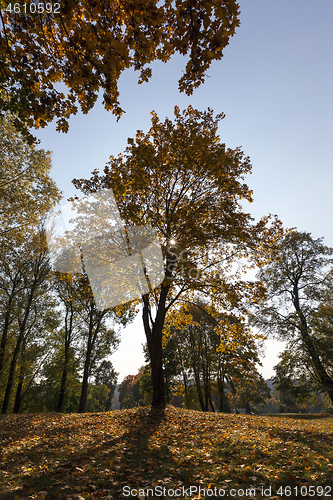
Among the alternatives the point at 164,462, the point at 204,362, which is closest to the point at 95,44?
the point at 164,462

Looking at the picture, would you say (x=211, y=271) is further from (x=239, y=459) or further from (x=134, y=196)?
(x=239, y=459)

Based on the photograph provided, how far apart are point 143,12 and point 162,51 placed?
0.57 metres

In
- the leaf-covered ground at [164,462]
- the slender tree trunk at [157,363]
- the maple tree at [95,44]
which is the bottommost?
the leaf-covered ground at [164,462]

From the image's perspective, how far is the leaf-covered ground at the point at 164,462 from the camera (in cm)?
370

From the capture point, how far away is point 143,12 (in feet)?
11.8

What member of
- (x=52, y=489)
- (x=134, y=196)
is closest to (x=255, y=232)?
(x=134, y=196)

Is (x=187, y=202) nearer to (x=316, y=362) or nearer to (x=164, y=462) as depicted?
(x=164, y=462)

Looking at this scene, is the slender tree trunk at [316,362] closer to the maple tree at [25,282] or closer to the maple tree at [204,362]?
the maple tree at [204,362]

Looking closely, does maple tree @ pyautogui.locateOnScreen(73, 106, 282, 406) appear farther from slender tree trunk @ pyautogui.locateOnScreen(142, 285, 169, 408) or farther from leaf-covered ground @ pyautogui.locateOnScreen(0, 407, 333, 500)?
leaf-covered ground @ pyautogui.locateOnScreen(0, 407, 333, 500)

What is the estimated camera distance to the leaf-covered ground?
370 centimetres

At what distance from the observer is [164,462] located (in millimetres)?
4828

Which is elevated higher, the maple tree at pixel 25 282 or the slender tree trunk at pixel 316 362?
the maple tree at pixel 25 282

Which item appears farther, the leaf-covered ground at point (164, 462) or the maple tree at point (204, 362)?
the maple tree at point (204, 362)

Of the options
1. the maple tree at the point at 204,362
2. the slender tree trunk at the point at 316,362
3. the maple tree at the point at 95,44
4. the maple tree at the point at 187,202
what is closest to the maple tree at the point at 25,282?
the maple tree at the point at 187,202
